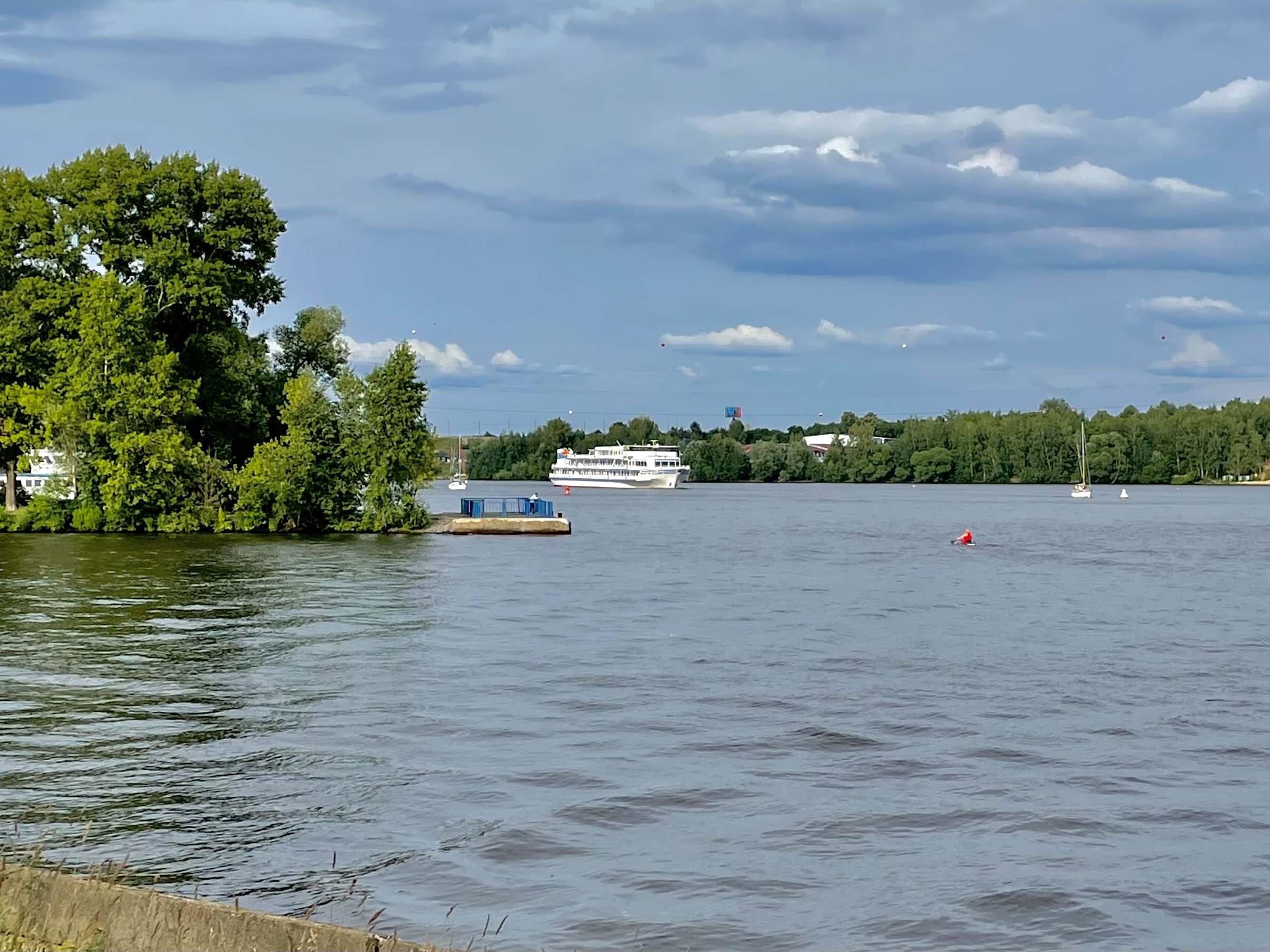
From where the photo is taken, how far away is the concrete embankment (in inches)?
342

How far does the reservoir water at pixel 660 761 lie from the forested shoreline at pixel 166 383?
30975 mm

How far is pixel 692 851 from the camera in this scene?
15.7 metres

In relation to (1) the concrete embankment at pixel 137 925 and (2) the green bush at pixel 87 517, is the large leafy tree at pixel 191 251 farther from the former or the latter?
(1) the concrete embankment at pixel 137 925

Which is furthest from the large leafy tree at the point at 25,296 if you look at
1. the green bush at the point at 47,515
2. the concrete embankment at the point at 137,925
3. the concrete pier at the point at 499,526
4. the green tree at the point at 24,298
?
the concrete embankment at the point at 137,925

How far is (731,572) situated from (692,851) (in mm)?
45898

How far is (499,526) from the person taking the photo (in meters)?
86.1

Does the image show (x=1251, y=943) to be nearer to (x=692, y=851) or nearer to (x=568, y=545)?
(x=692, y=851)

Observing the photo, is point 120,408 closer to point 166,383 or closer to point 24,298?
point 166,383

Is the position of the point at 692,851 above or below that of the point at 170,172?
below

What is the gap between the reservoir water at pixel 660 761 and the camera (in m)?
13.9

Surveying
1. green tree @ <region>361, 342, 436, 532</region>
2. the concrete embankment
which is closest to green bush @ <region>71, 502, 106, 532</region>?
green tree @ <region>361, 342, 436, 532</region>

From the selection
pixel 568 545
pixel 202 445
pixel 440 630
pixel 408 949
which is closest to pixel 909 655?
pixel 440 630

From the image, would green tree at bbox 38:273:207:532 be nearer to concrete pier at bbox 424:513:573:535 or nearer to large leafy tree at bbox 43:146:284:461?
large leafy tree at bbox 43:146:284:461

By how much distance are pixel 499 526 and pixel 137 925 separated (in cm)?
7719
